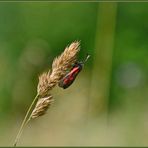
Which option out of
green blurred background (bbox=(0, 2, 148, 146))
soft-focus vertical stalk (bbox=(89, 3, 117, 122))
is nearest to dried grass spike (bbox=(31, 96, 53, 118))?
green blurred background (bbox=(0, 2, 148, 146))

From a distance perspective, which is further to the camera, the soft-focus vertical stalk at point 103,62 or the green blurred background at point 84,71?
the soft-focus vertical stalk at point 103,62

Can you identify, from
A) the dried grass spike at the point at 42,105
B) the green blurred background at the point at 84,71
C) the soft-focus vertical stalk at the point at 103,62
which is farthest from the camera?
the soft-focus vertical stalk at the point at 103,62

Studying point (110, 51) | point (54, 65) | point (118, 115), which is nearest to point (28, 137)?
point (118, 115)

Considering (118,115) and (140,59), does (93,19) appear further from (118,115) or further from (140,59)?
(118,115)

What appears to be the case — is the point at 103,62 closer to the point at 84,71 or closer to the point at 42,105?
the point at 84,71

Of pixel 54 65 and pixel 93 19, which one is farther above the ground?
pixel 93 19

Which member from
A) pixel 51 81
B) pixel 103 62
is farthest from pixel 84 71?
pixel 51 81

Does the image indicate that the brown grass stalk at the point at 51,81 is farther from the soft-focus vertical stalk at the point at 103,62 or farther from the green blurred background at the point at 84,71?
the soft-focus vertical stalk at the point at 103,62

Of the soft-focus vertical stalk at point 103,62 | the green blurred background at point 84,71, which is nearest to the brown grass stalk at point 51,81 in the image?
the green blurred background at point 84,71

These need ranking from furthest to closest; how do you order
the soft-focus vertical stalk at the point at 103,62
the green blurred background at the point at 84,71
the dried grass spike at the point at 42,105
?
the soft-focus vertical stalk at the point at 103,62 → the green blurred background at the point at 84,71 → the dried grass spike at the point at 42,105
